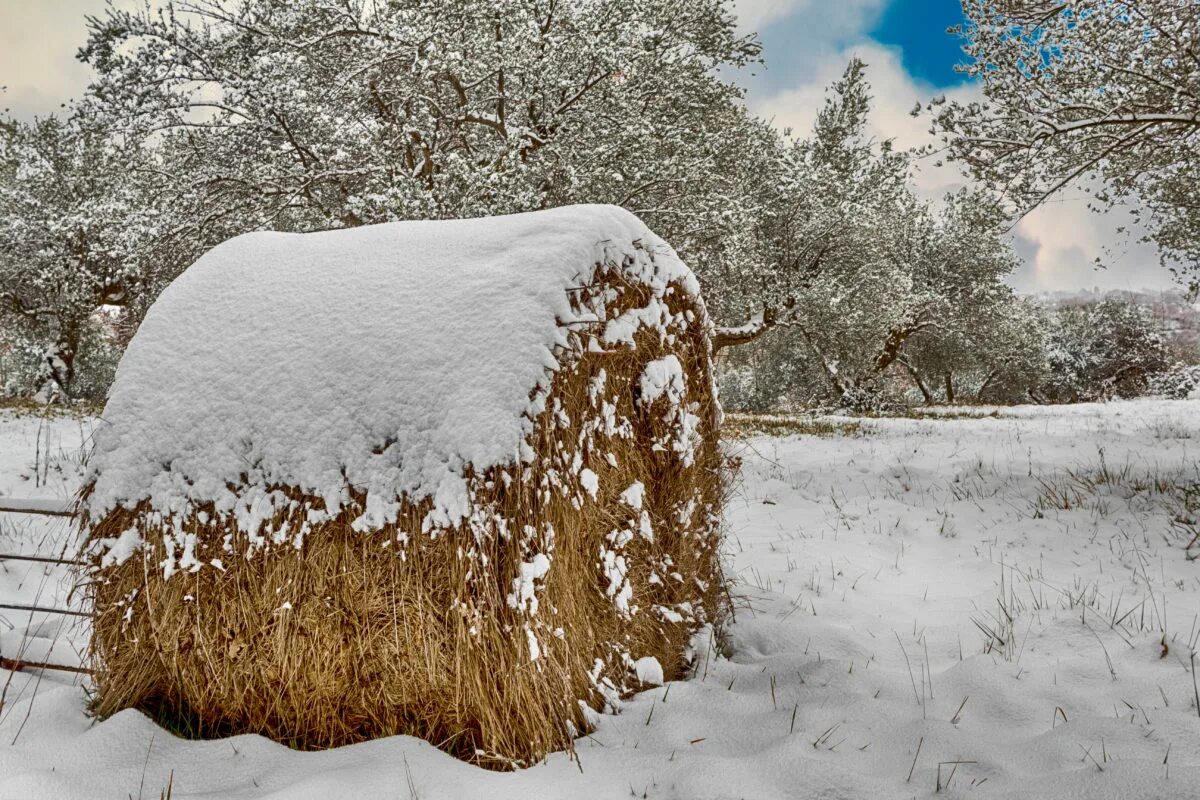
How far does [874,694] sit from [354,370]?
2.50 meters

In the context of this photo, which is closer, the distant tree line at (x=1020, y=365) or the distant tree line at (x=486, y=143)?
the distant tree line at (x=486, y=143)

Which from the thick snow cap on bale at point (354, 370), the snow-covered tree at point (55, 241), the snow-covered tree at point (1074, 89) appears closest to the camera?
the thick snow cap on bale at point (354, 370)

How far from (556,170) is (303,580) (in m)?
9.28

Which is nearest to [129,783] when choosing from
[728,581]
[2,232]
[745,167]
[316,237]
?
[316,237]

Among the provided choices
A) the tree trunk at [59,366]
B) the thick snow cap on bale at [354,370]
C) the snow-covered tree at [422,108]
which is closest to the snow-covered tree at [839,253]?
the snow-covered tree at [422,108]

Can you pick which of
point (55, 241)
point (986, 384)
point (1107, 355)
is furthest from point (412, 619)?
point (1107, 355)

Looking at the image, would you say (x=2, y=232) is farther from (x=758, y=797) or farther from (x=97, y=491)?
(x=758, y=797)

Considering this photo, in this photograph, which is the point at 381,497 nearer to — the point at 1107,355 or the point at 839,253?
the point at 839,253

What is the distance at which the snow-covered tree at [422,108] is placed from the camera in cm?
1014

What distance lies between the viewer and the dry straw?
2096mm

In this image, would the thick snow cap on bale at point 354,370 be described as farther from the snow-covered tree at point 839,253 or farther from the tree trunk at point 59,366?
the tree trunk at point 59,366

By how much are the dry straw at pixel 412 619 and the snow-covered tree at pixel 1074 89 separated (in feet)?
20.2

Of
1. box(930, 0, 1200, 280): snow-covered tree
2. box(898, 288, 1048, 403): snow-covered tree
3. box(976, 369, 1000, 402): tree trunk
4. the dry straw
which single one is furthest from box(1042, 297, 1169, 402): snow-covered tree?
the dry straw

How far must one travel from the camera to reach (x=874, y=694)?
2693 millimetres
